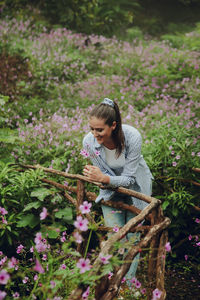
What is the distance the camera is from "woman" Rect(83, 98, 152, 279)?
7.71 feet

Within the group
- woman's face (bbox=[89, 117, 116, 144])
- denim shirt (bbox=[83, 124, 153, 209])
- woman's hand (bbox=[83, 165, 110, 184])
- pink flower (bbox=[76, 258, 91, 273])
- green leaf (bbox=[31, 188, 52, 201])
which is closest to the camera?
pink flower (bbox=[76, 258, 91, 273])

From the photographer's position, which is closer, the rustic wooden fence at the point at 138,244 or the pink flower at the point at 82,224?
the pink flower at the point at 82,224

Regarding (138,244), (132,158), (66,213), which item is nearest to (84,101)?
(66,213)

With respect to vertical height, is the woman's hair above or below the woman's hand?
above

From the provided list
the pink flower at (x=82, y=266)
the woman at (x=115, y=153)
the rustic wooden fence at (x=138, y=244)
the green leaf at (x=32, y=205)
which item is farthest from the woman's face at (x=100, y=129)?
the pink flower at (x=82, y=266)

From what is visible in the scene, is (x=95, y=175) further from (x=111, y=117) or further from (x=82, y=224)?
(x=82, y=224)

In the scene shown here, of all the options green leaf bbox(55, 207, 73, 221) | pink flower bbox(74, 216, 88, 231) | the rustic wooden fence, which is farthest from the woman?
pink flower bbox(74, 216, 88, 231)

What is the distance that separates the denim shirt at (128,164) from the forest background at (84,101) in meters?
0.58

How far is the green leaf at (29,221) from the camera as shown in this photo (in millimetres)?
2776

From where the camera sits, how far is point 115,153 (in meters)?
2.56

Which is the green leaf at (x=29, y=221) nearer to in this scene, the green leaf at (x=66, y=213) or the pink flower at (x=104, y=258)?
the green leaf at (x=66, y=213)

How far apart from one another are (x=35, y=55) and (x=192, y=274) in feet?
18.7

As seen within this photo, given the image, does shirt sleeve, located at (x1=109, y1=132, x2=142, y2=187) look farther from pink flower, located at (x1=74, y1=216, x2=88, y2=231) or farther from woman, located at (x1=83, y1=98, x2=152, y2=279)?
pink flower, located at (x1=74, y1=216, x2=88, y2=231)

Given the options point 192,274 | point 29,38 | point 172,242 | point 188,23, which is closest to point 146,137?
point 172,242
